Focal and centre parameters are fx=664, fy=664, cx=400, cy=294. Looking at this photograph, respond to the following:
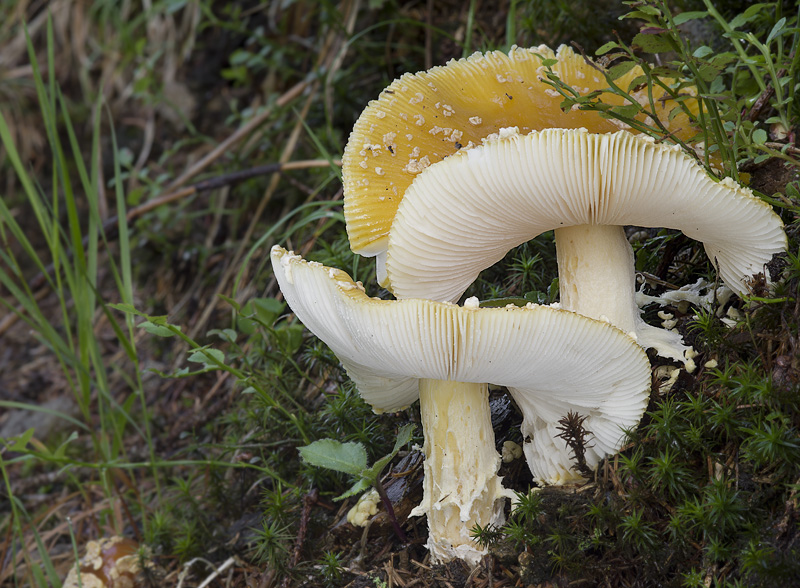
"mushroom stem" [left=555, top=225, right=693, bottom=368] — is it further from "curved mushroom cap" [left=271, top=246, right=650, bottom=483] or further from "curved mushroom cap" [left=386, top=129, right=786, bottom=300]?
"curved mushroom cap" [left=271, top=246, right=650, bottom=483]

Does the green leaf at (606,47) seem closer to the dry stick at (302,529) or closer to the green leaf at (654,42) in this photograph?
the green leaf at (654,42)

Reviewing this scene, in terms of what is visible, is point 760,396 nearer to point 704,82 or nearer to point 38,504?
point 704,82

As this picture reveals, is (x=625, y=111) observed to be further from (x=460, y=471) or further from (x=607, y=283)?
(x=460, y=471)

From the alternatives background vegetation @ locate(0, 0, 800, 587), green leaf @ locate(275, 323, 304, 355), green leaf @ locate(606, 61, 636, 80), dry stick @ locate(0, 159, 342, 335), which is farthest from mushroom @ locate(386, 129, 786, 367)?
dry stick @ locate(0, 159, 342, 335)

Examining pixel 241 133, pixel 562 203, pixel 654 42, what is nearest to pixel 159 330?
pixel 562 203

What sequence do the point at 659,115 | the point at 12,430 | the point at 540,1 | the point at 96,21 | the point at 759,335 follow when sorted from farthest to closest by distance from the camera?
the point at 96,21 → the point at 12,430 → the point at 540,1 → the point at 659,115 → the point at 759,335

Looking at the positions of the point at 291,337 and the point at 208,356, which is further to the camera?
the point at 291,337

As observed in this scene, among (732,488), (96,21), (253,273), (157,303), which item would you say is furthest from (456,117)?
(96,21)
